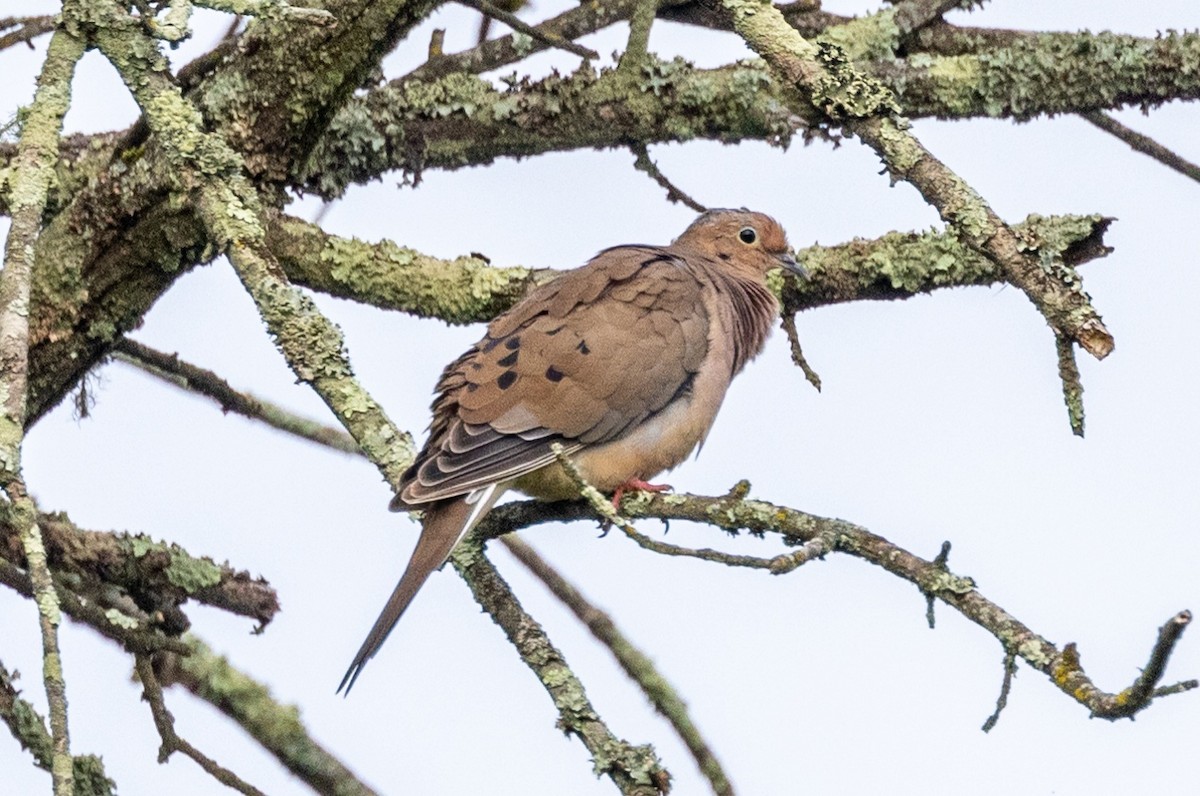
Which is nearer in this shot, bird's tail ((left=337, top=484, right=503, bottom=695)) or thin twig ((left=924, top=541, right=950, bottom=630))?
thin twig ((left=924, top=541, right=950, bottom=630))

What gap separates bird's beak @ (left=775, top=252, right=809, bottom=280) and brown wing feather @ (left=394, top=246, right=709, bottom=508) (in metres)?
0.33

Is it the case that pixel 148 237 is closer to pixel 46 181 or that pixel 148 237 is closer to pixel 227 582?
pixel 227 582

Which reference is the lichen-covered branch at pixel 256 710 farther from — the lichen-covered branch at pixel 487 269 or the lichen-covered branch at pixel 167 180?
the lichen-covered branch at pixel 487 269

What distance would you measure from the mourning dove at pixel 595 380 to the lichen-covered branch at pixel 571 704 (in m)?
0.81

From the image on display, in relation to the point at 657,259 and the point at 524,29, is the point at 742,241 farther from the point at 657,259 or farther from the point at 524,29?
the point at 524,29

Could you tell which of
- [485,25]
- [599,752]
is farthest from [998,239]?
[485,25]

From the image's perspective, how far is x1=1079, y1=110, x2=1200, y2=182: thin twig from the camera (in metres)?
4.64

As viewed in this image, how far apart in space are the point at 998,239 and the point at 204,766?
1766mm

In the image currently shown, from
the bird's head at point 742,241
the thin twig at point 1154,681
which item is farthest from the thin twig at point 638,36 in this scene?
the thin twig at point 1154,681

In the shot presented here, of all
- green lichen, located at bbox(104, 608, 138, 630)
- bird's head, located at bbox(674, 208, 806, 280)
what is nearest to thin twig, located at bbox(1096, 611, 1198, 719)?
green lichen, located at bbox(104, 608, 138, 630)

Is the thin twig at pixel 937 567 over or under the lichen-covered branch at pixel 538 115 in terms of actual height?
under

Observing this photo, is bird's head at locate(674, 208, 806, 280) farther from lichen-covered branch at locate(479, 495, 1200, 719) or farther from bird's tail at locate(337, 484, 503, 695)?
lichen-covered branch at locate(479, 495, 1200, 719)

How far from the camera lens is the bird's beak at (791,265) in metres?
4.98

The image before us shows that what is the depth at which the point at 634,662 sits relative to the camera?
4.55 metres
